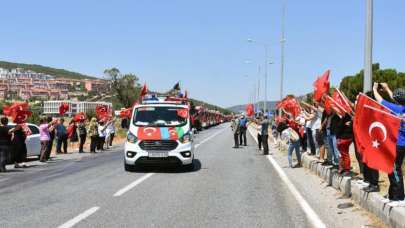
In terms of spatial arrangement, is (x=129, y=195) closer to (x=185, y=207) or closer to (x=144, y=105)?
(x=185, y=207)

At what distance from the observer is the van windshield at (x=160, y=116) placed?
14828mm

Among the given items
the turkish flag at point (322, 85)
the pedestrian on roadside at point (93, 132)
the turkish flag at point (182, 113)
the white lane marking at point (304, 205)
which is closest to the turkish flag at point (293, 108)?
the white lane marking at point (304, 205)

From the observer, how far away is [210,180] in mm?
12609

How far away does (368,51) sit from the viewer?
12.9 metres

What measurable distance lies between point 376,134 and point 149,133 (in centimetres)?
774

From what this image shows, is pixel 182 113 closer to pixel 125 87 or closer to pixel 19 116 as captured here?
pixel 19 116

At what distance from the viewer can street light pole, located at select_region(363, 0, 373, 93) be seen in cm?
1256

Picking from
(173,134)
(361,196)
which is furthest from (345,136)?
(173,134)

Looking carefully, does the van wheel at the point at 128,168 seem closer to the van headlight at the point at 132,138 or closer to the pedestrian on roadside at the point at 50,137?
the van headlight at the point at 132,138

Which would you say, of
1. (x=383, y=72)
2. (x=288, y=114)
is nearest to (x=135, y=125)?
(x=288, y=114)

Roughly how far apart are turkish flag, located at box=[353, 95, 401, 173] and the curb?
2.00ft

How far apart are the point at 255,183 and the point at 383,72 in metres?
66.9

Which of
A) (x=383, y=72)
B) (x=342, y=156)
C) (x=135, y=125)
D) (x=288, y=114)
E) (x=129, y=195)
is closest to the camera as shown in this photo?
(x=129, y=195)

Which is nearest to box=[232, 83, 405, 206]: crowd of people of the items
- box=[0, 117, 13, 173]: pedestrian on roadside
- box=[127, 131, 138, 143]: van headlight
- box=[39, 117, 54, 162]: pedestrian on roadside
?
box=[127, 131, 138, 143]: van headlight
